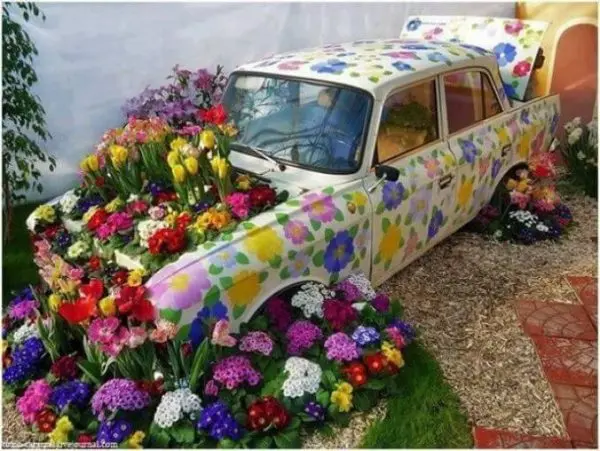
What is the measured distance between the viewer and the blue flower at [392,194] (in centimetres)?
353

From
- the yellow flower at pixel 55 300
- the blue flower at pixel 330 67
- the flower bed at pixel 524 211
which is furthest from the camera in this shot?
the flower bed at pixel 524 211

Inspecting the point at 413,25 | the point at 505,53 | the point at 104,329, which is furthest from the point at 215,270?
the point at 413,25

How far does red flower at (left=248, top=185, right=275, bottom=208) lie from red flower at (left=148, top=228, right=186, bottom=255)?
1.51ft

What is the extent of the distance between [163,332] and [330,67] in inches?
81.1

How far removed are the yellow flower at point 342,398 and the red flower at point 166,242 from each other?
41.4 inches

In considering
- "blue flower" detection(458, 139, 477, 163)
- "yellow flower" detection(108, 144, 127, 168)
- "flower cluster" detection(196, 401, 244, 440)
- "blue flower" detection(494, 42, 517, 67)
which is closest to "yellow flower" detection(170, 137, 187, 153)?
"yellow flower" detection(108, 144, 127, 168)

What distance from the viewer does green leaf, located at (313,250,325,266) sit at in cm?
321

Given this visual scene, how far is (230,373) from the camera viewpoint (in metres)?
2.82

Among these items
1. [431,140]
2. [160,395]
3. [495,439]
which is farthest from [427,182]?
[160,395]

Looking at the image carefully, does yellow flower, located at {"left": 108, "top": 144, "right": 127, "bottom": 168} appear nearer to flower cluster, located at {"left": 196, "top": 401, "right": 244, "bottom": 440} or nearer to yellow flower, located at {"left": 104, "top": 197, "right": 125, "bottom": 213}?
yellow flower, located at {"left": 104, "top": 197, "right": 125, "bottom": 213}

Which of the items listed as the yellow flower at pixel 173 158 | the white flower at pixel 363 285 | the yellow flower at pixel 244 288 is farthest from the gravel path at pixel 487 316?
the yellow flower at pixel 173 158

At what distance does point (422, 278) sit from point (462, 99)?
1.36 metres

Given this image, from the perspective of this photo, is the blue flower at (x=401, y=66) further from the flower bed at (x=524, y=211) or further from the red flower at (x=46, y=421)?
the red flower at (x=46, y=421)

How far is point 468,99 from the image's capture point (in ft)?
14.4
